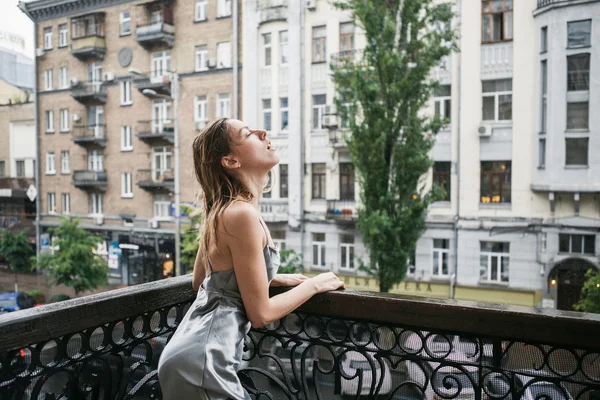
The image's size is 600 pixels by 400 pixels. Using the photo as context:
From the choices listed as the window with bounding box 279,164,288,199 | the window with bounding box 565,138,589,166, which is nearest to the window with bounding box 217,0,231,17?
the window with bounding box 279,164,288,199

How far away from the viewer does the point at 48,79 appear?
737 cm

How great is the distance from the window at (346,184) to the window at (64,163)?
13.2 feet

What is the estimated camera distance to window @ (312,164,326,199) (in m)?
6.23

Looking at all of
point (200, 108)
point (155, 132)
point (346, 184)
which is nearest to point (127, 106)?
point (155, 132)

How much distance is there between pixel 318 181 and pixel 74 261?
3158 mm

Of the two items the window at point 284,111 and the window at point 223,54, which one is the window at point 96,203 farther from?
the window at point 284,111

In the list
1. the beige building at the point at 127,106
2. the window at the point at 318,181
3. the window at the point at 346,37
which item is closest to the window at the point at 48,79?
the beige building at the point at 127,106

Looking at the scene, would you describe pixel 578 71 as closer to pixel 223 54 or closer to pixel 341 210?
pixel 341 210

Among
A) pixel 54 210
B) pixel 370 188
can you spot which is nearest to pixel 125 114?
pixel 54 210

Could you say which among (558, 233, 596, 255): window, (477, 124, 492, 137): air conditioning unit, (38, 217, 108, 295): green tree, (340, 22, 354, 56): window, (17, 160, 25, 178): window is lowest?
(38, 217, 108, 295): green tree

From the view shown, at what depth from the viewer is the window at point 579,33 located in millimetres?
4121

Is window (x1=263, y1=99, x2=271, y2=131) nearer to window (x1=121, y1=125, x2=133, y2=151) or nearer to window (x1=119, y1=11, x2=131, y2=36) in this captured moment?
window (x1=121, y1=125, x2=133, y2=151)

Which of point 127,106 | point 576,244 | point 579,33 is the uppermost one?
point 579,33

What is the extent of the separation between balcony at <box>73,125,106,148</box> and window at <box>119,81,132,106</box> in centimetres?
51
